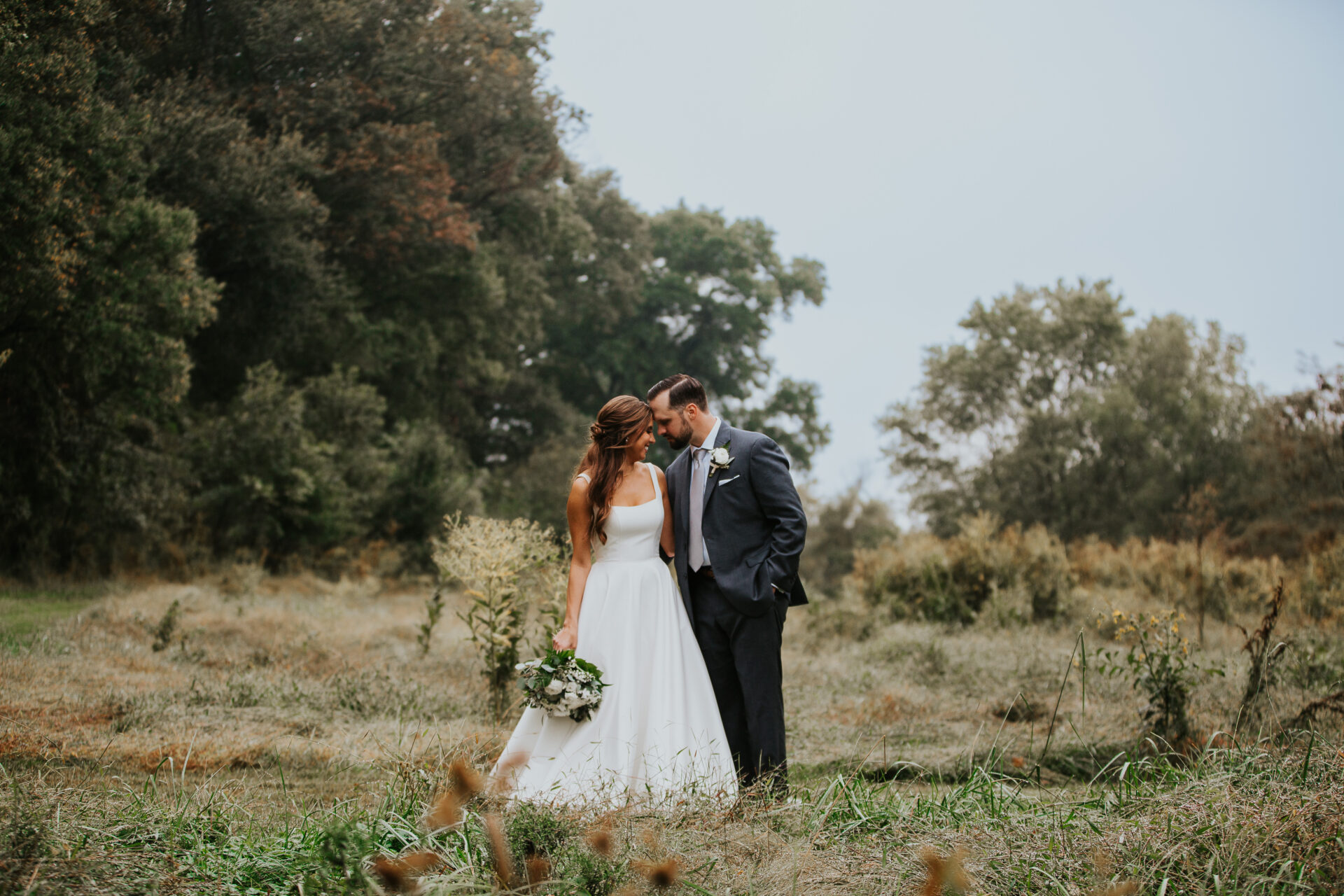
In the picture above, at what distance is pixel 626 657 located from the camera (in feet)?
13.1

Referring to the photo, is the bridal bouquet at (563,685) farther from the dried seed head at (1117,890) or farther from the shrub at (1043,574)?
the shrub at (1043,574)

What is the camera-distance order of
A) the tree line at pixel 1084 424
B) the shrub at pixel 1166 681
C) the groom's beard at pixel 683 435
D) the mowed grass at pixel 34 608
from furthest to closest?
1. the tree line at pixel 1084 424
2. the mowed grass at pixel 34 608
3. the shrub at pixel 1166 681
4. the groom's beard at pixel 683 435

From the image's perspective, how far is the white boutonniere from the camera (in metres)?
4.18

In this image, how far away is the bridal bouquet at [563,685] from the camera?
12.3 ft

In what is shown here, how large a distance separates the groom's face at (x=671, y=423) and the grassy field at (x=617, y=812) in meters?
1.79

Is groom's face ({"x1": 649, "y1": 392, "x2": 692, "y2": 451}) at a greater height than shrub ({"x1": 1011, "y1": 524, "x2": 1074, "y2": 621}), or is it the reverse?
groom's face ({"x1": 649, "y1": 392, "x2": 692, "y2": 451})

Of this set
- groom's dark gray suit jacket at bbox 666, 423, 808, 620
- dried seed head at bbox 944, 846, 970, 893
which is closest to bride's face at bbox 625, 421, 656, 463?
groom's dark gray suit jacket at bbox 666, 423, 808, 620

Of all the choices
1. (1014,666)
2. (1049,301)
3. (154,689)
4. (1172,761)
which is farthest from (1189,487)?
(154,689)

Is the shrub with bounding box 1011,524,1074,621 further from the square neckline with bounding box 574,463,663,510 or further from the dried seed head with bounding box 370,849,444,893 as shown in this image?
the dried seed head with bounding box 370,849,444,893

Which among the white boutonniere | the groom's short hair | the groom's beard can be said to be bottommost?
the white boutonniere

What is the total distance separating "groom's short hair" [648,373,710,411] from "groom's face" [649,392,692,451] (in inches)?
0.9

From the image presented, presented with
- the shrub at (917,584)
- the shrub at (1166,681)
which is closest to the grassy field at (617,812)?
the shrub at (1166,681)

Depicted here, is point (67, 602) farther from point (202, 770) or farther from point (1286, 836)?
point (1286, 836)

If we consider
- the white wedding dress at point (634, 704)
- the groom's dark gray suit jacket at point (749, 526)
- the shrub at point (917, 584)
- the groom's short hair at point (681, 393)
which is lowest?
the shrub at point (917, 584)
